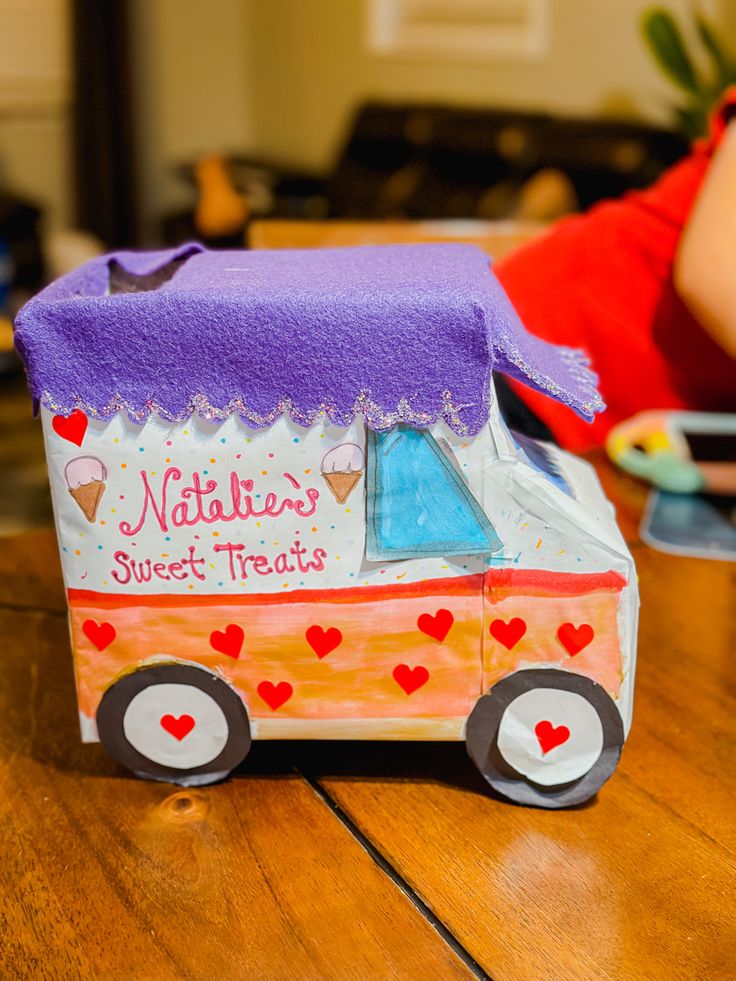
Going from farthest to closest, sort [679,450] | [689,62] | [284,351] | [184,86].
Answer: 1. [184,86]
2. [689,62]
3. [679,450]
4. [284,351]

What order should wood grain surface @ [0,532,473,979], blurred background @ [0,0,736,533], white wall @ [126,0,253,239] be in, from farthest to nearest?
white wall @ [126,0,253,239], blurred background @ [0,0,736,533], wood grain surface @ [0,532,473,979]

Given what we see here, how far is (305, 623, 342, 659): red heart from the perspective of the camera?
60cm

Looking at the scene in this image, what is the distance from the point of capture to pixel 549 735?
610mm

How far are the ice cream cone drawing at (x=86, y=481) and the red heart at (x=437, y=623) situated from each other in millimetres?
204

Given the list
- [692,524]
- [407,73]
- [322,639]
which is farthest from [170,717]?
[407,73]

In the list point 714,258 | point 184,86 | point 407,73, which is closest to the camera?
point 714,258

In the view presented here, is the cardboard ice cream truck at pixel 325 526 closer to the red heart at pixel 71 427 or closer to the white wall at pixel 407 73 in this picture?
the red heart at pixel 71 427

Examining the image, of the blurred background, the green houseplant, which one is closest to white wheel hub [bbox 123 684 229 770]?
the blurred background

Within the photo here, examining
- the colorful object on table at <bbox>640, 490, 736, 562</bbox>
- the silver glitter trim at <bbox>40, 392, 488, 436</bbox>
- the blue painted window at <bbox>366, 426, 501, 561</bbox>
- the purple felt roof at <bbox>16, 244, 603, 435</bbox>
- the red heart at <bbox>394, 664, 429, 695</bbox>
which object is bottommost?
the colorful object on table at <bbox>640, 490, 736, 562</bbox>

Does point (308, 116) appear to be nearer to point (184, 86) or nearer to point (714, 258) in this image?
point (184, 86)

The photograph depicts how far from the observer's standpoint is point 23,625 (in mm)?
830

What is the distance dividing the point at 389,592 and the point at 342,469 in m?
0.08

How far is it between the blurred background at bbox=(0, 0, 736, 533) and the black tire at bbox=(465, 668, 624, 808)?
0.98 m

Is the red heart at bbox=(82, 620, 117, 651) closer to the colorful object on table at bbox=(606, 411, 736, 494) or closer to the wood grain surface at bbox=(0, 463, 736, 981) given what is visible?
the wood grain surface at bbox=(0, 463, 736, 981)
